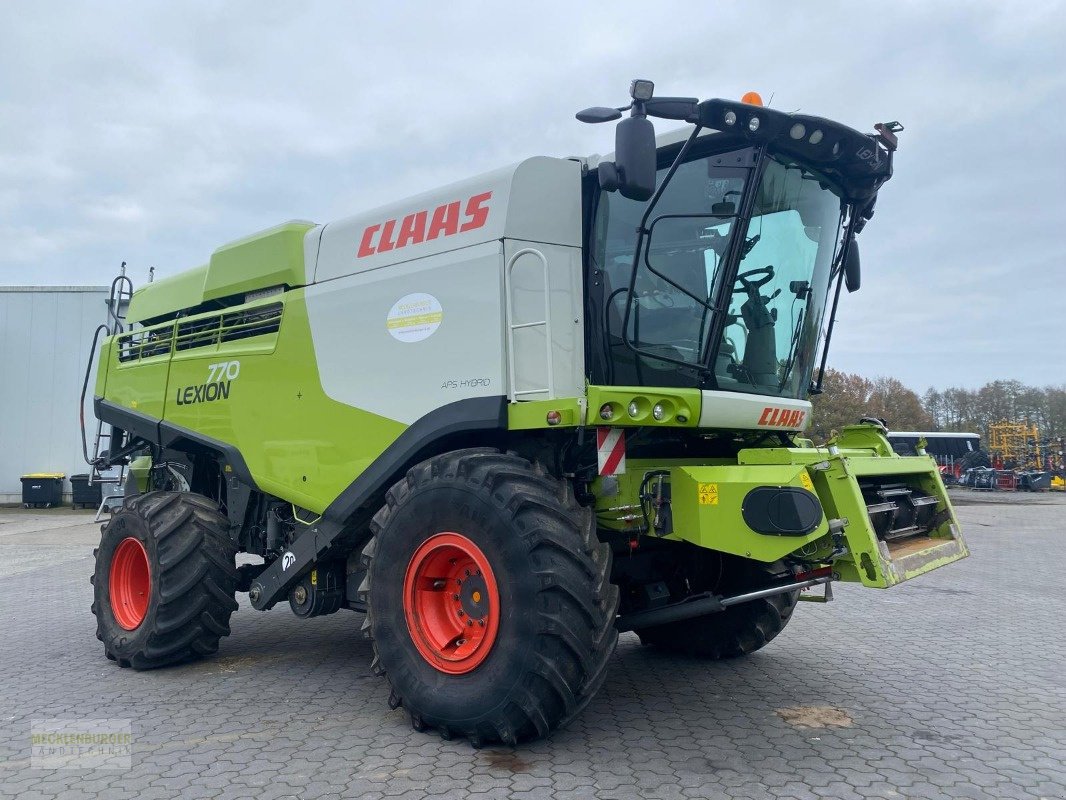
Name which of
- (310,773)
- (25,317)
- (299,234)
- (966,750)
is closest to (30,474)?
(25,317)

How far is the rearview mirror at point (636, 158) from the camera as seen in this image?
12.3ft

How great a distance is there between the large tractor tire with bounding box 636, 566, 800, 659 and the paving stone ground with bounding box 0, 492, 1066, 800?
0.13 meters

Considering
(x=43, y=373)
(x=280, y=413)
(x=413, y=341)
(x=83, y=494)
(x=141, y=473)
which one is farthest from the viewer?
(x=83, y=494)

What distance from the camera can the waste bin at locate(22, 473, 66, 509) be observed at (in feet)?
71.4

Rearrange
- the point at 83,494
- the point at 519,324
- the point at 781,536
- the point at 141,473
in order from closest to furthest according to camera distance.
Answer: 1. the point at 781,536
2. the point at 519,324
3. the point at 141,473
4. the point at 83,494

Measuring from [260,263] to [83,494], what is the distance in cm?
1912

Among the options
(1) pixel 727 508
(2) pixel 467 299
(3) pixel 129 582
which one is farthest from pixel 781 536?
(3) pixel 129 582

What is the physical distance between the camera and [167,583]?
5.61m

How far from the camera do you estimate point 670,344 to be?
4402 millimetres

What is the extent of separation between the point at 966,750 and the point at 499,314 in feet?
9.94

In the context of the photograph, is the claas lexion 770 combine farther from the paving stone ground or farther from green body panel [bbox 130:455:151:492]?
green body panel [bbox 130:455:151:492]

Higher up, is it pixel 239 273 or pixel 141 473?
pixel 239 273

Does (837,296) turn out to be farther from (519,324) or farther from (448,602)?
(448,602)

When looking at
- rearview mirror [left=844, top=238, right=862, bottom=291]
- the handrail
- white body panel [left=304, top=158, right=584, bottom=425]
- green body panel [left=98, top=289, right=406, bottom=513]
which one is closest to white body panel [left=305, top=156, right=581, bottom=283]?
white body panel [left=304, top=158, right=584, bottom=425]
